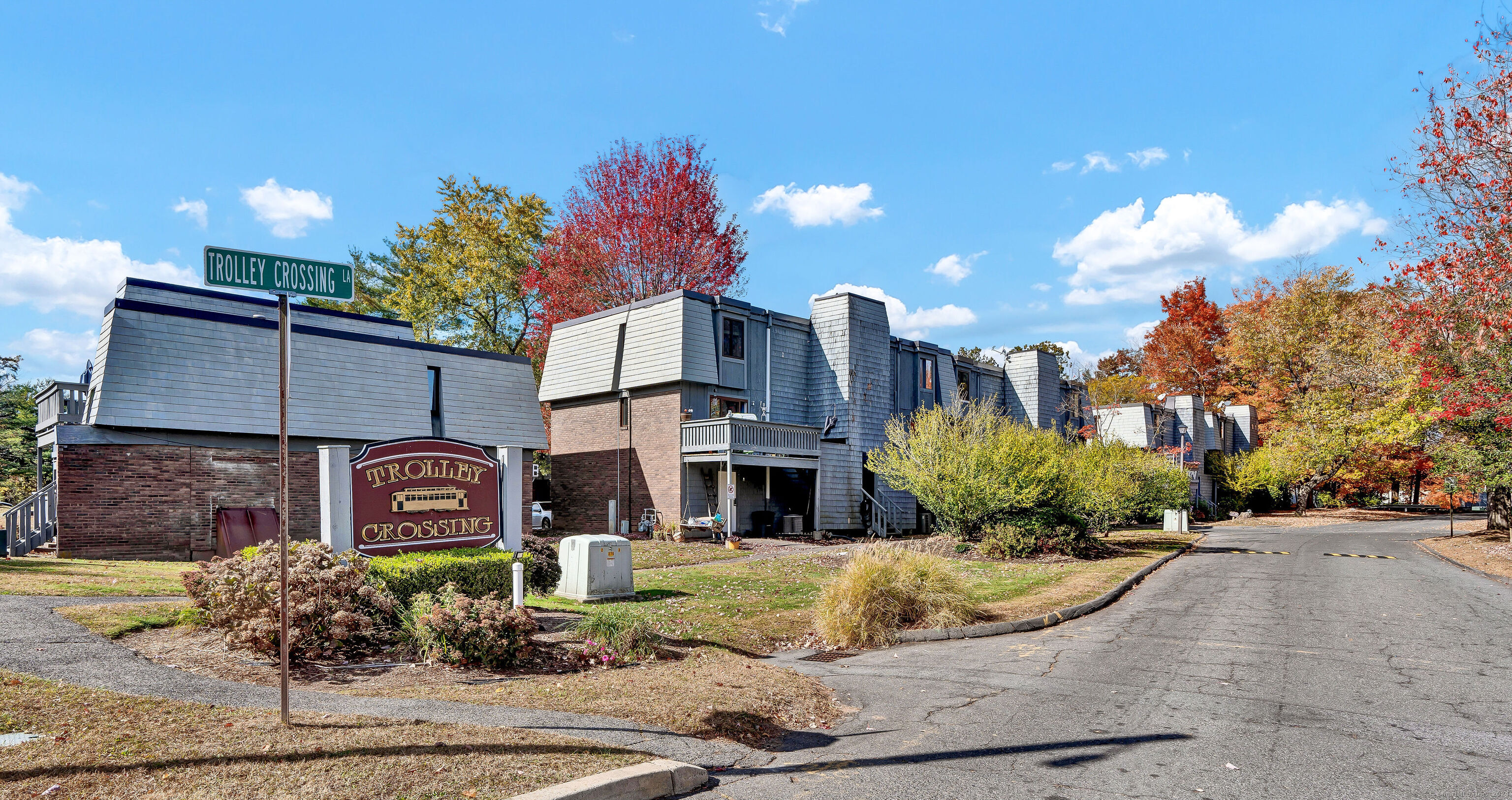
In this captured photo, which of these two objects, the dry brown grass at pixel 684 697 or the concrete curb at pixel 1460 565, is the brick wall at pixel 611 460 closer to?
the dry brown grass at pixel 684 697

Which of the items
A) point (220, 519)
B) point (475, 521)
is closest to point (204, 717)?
point (475, 521)

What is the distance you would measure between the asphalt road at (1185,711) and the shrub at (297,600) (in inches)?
196

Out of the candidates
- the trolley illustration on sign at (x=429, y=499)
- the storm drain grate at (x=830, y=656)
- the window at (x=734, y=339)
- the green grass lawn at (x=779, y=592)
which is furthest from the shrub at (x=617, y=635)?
the window at (x=734, y=339)

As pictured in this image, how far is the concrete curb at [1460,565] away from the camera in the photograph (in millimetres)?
18312

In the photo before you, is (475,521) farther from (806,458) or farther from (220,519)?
(806,458)

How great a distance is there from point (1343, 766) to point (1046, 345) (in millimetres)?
71908

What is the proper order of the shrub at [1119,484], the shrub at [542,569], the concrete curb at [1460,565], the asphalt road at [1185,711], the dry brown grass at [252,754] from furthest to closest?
1. the shrub at [1119,484]
2. the concrete curb at [1460,565]
3. the shrub at [542,569]
4. the asphalt road at [1185,711]
5. the dry brown grass at [252,754]

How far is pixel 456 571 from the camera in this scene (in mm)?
10508

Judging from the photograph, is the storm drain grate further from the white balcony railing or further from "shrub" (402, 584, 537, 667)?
Result: the white balcony railing

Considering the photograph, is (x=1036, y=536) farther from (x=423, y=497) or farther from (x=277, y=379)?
(x=277, y=379)

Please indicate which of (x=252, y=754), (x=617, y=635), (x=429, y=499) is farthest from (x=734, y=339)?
(x=252, y=754)

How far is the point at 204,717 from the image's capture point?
5852mm

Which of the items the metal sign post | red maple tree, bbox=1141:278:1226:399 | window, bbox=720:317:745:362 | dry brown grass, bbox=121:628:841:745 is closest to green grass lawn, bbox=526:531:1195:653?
dry brown grass, bbox=121:628:841:745

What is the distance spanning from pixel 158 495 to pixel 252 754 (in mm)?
17895
